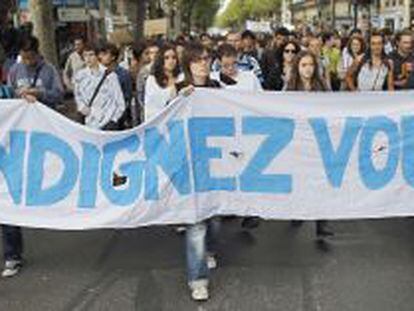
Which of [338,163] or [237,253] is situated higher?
[338,163]

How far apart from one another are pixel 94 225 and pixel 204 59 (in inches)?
54.8

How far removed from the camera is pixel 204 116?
571 centimetres

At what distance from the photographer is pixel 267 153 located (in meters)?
5.79

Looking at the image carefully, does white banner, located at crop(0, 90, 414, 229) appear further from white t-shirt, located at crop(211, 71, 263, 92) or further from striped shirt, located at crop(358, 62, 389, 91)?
striped shirt, located at crop(358, 62, 389, 91)

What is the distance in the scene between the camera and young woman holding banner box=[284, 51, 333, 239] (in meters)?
6.65

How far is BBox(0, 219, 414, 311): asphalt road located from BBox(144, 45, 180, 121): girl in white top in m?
1.19

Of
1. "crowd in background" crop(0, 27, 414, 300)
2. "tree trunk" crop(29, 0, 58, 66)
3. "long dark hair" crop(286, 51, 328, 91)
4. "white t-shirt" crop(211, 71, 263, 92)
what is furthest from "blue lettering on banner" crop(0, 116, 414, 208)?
"tree trunk" crop(29, 0, 58, 66)

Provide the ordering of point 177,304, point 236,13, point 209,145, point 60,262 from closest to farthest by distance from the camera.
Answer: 1. point 177,304
2. point 209,145
3. point 60,262
4. point 236,13

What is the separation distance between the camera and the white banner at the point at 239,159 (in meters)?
5.71

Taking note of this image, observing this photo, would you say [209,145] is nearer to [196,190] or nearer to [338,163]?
[196,190]

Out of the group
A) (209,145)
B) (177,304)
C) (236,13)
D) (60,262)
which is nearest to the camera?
(177,304)

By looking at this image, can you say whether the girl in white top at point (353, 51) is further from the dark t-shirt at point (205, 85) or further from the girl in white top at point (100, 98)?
the dark t-shirt at point (205, 85)

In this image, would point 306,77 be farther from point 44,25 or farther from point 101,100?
point 44,25

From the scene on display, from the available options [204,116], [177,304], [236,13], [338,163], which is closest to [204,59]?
[204,116]
